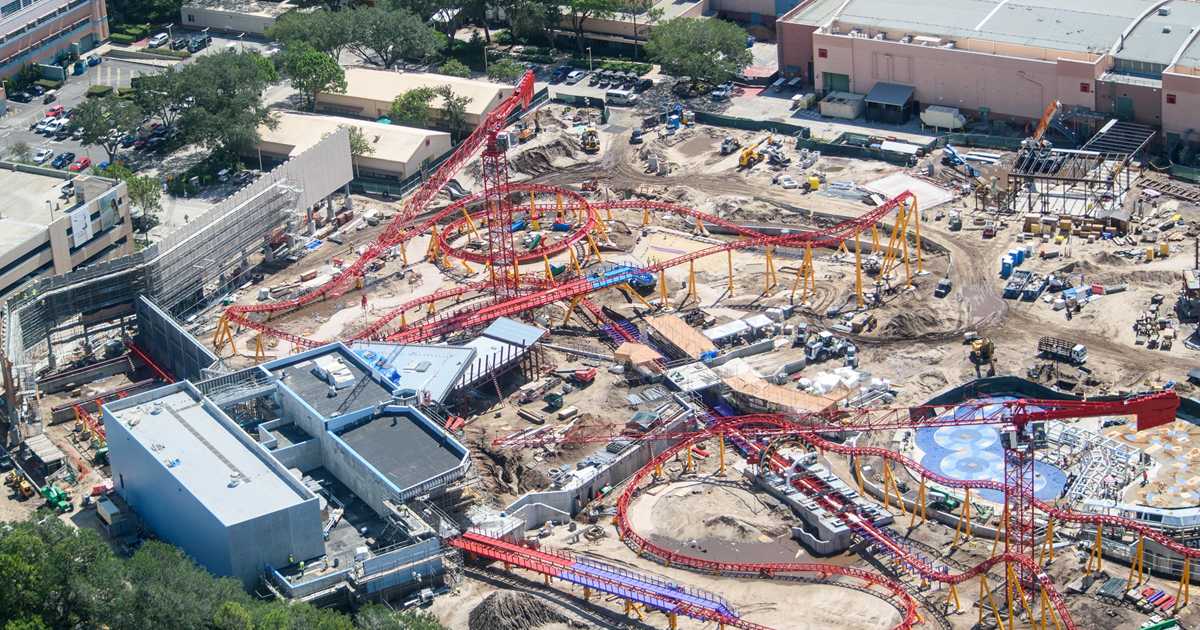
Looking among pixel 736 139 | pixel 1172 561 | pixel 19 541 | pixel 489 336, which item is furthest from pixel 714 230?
pixel 19 541

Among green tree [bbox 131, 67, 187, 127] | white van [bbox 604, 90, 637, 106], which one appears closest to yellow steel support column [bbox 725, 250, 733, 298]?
white van [bbox 604, 90, 637, 106]

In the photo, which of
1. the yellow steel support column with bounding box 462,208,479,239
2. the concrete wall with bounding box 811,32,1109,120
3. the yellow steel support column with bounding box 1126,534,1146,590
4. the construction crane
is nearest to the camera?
the yellow steel support column with bounding box 1126,534,1146,590

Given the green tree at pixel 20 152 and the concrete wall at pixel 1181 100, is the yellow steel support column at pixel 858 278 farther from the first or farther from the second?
the green tree at pixel 20 152

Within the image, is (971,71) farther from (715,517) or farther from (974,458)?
(715,517)

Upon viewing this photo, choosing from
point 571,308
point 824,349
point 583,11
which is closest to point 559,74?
point 583,11

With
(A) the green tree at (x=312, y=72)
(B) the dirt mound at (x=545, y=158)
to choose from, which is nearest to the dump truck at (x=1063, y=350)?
(B) the dirt mound at (x=545, y=158)

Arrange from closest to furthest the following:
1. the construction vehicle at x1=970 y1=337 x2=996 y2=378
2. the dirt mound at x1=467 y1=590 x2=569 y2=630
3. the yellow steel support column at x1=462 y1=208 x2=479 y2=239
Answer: the dirt mound at x1=467 y1=590 x2=569 y2=630, the construction vehicle at x1=970 y1=337 x2=996 y2=378, the yellow steel support column at x1=462 y1=208 x2=479 y2=239

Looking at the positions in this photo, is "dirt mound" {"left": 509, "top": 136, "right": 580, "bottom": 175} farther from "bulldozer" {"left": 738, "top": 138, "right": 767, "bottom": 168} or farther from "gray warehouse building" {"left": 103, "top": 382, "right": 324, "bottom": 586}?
"gray warehouse building" {"left": 103, "top": 382, "right": 324, "bottom": 586}
